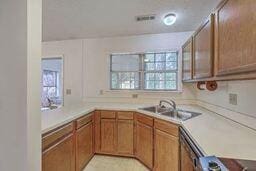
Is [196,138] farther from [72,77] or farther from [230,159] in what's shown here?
[72,77]

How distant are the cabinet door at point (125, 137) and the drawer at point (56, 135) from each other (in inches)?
42.0

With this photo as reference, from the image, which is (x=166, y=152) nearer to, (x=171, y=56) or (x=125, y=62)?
(x=171, y=56)

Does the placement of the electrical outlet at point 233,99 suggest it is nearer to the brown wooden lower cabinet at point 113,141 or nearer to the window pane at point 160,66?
the brown wooden lower cabinet at point 113,141

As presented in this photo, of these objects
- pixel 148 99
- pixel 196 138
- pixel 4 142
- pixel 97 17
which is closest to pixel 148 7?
pixel 97 17

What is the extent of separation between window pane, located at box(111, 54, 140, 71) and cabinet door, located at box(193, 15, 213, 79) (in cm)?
161

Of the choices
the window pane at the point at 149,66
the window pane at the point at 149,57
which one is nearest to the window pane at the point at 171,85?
the window pane at the point at 149,66

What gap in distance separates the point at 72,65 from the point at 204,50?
9.37 feet

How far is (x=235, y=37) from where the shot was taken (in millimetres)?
1271

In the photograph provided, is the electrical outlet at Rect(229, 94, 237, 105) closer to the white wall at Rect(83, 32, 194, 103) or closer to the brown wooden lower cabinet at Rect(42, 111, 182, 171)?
the brown wooden lower cabinet at Rect(42, 111, 182, 171)

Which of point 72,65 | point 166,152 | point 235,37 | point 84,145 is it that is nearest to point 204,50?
point 235,37

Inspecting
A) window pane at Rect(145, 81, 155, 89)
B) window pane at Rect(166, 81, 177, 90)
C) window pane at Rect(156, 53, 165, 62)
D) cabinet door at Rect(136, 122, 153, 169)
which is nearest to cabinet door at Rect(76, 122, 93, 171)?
cabinet door at Rect(136, 122, 153, 169)

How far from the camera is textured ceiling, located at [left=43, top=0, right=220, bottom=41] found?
2.61 m

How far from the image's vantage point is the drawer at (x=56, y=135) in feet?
5.53

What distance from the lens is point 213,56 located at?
1.72m
